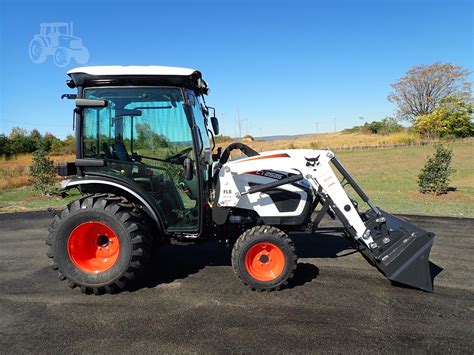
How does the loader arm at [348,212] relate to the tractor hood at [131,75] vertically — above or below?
below

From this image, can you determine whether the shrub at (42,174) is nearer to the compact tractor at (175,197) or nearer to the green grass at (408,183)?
the compact tractor at (175,197)

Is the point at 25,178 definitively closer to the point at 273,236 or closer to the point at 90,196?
the point at 90,196

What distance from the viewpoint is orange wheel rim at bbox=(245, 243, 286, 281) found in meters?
4.32

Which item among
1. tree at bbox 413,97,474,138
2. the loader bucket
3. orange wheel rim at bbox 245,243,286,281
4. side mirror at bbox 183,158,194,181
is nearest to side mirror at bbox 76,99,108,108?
side mirror at bbox 183,158,194,181

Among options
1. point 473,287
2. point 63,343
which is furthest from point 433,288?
point 63,343

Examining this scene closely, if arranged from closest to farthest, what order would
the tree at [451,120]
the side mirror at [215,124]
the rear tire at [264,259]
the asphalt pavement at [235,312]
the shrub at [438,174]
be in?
1. the asphalt pavement at [235,312]
2. the rear tire at [264,259]
3. the side mirror at [215,124]
4. the shrub at [438,174]
5. the tree at [451,120]

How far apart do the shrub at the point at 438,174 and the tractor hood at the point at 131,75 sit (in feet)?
34.7

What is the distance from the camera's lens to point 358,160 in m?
26.4

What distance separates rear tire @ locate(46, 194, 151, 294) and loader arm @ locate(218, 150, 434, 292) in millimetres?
1089

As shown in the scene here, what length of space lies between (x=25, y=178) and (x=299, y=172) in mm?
17511

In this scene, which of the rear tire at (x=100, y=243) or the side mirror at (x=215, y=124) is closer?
the rear tire at (x=100, y=243)

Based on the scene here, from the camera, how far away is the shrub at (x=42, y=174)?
521 inches

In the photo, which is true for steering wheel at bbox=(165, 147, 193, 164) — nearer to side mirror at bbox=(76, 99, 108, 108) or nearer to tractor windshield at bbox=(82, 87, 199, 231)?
tractor windshield at bbox=(82, 87, 199, 231)

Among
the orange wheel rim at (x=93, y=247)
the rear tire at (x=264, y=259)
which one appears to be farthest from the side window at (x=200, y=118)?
the orange wheel rim at (x=93, y=247)
